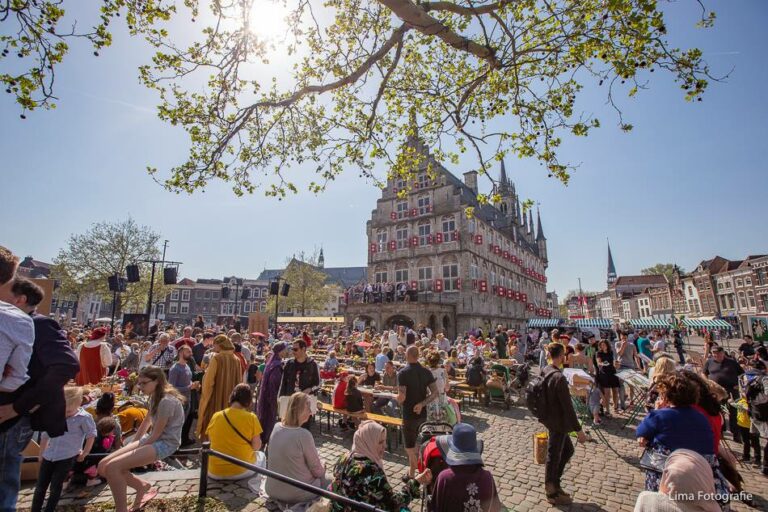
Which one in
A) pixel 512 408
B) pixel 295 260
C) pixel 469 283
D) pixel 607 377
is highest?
pixel 295 260

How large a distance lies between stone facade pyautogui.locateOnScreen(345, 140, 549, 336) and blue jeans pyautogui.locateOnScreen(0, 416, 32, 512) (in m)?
23.3

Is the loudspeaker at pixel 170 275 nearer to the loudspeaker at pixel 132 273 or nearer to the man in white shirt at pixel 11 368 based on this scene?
the loudspeaker at pixel 132 273

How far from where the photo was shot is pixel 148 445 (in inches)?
145

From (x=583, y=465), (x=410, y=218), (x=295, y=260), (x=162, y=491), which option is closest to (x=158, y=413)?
(x=162, y=491)

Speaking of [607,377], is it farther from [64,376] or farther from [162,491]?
[64,376]

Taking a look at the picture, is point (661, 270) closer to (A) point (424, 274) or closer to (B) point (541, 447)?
(A) point (424, 274)

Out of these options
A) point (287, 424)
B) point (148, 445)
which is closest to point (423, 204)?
point (287, 424)

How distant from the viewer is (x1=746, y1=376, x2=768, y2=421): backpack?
16.7 feet

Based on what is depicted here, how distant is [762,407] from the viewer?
5.11 meters

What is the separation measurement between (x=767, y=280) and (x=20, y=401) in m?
59.4

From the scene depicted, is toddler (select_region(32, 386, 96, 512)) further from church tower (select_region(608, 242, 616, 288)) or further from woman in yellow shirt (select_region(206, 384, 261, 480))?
church tower (select_region(608, 242, 616, 288))

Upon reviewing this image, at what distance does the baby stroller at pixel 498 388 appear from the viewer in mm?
9461

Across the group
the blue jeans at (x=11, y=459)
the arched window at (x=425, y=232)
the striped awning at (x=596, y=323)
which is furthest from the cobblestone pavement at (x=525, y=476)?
the striped awning at (x=596, y=323)

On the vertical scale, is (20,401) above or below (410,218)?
below
